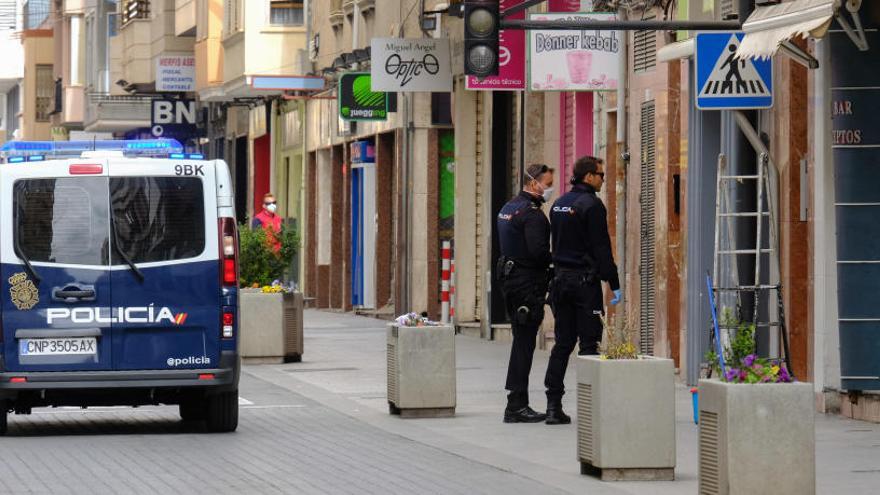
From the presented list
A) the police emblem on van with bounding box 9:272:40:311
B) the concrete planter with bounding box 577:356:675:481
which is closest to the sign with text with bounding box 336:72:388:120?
the police emblem on van with bounding box 9:272:40:311

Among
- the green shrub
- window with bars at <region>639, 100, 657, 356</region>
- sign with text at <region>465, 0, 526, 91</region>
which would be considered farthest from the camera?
the green shrub

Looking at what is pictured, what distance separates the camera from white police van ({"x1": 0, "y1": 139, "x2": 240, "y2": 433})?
16.0m

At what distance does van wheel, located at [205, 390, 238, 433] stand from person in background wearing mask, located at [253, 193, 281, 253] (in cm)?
1253

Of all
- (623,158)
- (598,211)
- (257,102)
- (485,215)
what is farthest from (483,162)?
(257,102)

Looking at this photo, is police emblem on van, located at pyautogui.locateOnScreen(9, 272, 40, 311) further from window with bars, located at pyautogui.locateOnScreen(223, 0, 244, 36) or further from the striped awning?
window with bars, located at pyautogui.locateOnScreen(223, 0, 244, 36)

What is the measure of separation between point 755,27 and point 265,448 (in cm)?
453

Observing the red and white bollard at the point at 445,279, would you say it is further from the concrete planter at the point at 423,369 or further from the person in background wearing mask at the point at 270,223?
the concrete planter at the point at 423,369

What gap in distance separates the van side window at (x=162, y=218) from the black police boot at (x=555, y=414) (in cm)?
286

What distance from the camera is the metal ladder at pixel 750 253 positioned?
16.9 meters

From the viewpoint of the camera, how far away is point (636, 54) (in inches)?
934

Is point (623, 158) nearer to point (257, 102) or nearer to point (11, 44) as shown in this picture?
point (257, 102)

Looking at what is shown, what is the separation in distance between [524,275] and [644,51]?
6.76 meters

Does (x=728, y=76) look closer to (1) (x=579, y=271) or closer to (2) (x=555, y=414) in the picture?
(1) (x=579, y=271)

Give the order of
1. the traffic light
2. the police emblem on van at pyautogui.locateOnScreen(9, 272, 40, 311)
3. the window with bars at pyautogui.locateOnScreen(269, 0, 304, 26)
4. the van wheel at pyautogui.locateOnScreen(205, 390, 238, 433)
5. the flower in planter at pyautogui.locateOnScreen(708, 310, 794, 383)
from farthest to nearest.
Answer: the window with bars at pyautogui.locateOnScreen(269, 0, 304, 26), the traffic light, the van wheel at pyautogui.locateOnScreen(205, 390, 238, 433), the police emblem on van at pyautogui.locateOnScreen(9, 272, 40, 311), the flower in planter at pyautogui.locateOnScreen(708, 310, 794, 383)
